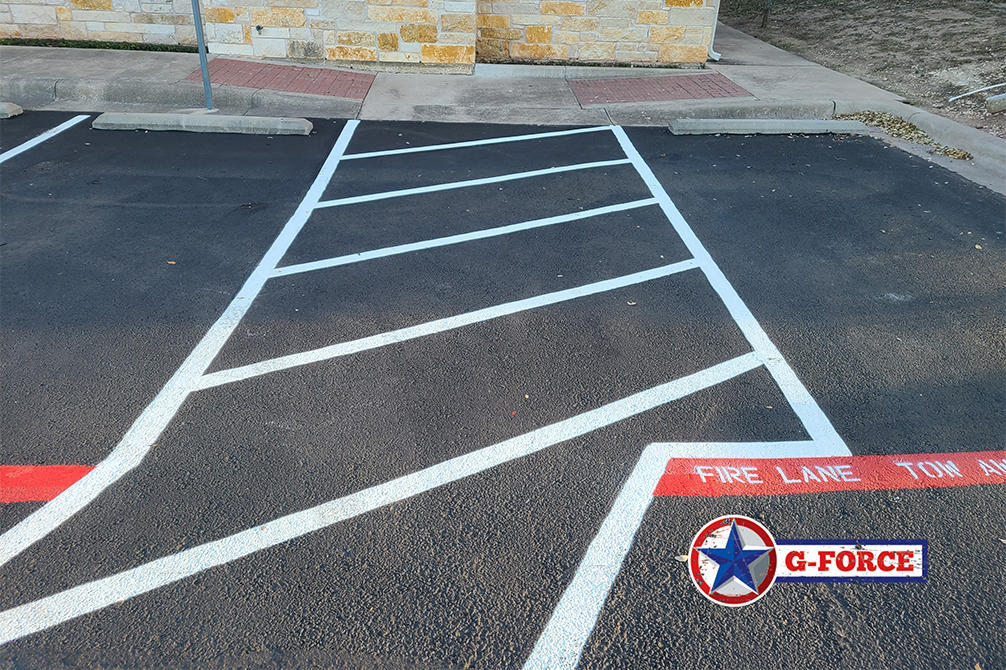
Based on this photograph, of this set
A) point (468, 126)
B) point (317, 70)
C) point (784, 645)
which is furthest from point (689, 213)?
point (317, 70)

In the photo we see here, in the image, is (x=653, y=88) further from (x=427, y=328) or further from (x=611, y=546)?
(x=611, y=546)

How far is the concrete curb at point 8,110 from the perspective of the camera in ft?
26.8

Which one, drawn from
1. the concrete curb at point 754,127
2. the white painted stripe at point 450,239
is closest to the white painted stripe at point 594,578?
the white painted stripe at point 450,239

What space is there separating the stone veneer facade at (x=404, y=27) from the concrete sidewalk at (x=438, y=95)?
0.35m

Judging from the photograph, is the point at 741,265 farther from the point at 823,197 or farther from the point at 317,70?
the point at 317,70

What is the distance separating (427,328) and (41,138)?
602cm

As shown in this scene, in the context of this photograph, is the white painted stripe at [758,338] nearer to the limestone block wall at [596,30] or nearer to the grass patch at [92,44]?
the limestone block wall at [596,30]

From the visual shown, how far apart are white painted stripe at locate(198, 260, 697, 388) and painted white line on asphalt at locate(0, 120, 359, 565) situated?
0.17 m

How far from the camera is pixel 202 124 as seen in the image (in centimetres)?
806

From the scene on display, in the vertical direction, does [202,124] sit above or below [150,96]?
below

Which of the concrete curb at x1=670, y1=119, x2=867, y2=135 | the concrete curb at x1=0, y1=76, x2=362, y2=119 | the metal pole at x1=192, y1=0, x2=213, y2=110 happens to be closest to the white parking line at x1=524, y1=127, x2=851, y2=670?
the concrete curb at x1=670, y1=119, x2=867, y2=135

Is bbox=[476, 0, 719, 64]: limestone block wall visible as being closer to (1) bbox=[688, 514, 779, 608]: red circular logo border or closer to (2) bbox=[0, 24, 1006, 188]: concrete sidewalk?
(2) bbox=[0, 24, 1006, 188]: concrete sidewalk

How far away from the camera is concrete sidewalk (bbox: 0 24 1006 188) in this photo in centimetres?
886

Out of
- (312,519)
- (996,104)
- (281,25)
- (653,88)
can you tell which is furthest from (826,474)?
(281,25)
